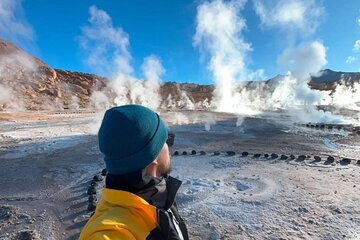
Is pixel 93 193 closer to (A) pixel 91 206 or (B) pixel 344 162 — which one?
(A) pixel 91 206

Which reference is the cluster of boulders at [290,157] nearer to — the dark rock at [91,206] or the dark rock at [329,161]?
the dark rock at [329,161]

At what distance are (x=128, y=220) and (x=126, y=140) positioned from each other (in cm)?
34

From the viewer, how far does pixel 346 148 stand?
40.9 feet

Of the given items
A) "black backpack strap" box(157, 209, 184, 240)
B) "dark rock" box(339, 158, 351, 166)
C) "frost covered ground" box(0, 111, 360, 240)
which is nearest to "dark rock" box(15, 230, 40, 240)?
"frost covered ground" box(0, 111, 360, 240)

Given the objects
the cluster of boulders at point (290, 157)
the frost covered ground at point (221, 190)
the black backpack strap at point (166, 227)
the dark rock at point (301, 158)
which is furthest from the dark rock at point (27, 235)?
the dark rock at point (301, 158)

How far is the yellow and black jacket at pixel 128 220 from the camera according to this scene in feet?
4.23

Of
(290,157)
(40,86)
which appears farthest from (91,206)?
(40,86)

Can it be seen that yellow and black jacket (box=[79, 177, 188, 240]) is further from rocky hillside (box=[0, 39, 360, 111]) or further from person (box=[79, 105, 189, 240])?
rocky hillside (box=[0, 39, 360, 111])

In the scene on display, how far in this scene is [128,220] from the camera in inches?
53.0

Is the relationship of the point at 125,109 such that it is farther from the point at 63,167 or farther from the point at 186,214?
the point at 63,167

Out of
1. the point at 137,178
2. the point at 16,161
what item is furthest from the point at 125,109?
the point at 16,161

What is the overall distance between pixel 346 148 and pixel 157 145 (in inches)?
500

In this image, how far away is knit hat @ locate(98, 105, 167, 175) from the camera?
4.78 feet

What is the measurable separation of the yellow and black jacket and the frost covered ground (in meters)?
3.65
